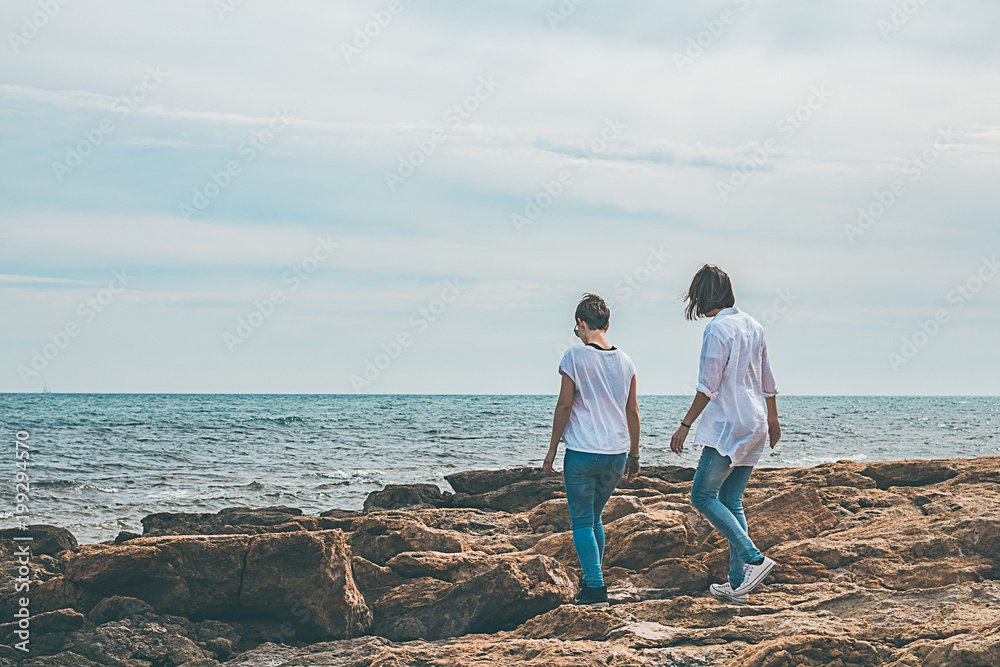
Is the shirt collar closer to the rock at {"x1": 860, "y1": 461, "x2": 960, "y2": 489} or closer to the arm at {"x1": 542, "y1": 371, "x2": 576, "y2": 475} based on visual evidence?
the arm at {"x1": 542, "y1": 371, "x2": 576, "y2": 475}

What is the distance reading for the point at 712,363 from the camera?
4.62 meters

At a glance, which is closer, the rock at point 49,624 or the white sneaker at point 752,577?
the rock at point 49,624

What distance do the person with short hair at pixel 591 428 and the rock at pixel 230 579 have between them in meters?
1.40

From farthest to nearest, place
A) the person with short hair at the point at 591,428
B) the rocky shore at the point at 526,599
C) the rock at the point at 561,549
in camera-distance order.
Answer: the rock at the point at 561,549 → the person with short hair at the point at 591,428 → the rocky shore at the point at 526,599

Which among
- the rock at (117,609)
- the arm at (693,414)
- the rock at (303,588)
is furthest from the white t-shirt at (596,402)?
the rock at (117,609)

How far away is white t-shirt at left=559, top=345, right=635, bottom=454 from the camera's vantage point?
15.9 ft

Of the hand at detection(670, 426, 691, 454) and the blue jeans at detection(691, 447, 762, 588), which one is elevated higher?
the hand at detection(670, 426, 691, 454)

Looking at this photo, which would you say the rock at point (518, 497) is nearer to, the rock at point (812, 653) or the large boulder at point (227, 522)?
the large boulder at point (227, 522)

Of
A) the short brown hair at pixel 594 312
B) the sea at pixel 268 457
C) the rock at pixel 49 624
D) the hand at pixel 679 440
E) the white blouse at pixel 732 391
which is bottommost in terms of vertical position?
the sea at pixel 268 457

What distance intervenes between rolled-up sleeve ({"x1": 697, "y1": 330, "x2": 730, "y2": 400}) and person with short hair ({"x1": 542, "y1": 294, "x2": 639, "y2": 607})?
0.51m

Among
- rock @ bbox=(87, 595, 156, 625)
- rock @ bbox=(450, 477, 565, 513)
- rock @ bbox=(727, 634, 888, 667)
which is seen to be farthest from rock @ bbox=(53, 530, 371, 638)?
rock @ bbox=(450, 477, 565, 513)

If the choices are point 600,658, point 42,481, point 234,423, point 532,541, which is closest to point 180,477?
point 42,481

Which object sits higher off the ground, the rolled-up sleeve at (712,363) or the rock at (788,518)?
the rolled-up sleeve at (712,363)

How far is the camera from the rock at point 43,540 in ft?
23.2
